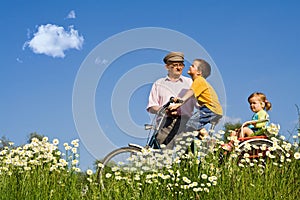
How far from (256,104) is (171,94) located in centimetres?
142

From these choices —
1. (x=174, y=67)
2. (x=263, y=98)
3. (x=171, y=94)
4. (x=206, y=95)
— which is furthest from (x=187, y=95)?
(x=263, y=98)

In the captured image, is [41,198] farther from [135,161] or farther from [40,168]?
[135,161]

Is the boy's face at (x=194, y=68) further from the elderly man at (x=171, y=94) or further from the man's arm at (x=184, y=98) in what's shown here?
the man's arm at (x=184, y=98)

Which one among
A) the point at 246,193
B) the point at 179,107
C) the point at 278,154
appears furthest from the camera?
the point at 179,107

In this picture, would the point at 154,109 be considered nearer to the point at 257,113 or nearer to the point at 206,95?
the point at 206,95

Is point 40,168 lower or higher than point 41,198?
higher

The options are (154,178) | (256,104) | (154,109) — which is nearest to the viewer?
(154,178)

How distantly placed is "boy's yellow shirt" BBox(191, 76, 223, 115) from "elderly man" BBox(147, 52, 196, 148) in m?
0.13

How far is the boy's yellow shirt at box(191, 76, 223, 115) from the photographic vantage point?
789cm

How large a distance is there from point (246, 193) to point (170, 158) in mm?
1315

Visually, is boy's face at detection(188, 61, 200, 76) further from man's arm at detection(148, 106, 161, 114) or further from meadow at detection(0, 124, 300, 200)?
meadow at detection(0, 124, 300, 200)

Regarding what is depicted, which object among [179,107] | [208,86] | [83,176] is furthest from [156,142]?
[83,176]

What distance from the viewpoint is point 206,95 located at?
25.9 feet

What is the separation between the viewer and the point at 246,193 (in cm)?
556
